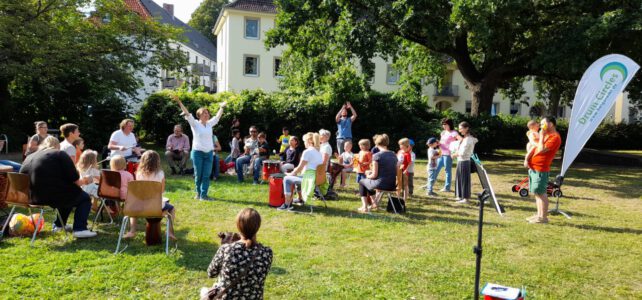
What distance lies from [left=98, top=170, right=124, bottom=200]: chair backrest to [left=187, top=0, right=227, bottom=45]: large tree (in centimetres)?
6222

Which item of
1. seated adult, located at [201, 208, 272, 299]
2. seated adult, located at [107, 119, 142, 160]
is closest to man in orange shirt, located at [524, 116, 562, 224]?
seated adult, located at [201, 208, 272, 299]

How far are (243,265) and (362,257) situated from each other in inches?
113

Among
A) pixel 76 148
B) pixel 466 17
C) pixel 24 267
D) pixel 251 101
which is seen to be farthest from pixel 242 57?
pixel 24 267

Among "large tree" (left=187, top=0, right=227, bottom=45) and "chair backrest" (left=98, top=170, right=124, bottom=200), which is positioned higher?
"large tree" (left=187, top=0, right=227, bottom=45)

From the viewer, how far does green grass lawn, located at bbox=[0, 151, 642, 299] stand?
512 centimetres

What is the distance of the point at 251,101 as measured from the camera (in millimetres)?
21156

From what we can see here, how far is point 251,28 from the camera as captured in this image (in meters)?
40.5

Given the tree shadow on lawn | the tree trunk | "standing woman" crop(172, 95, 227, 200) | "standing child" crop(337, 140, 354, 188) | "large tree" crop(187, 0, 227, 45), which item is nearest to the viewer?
the tree shadow on lawn

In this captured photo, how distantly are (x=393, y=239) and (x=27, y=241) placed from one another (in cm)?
489

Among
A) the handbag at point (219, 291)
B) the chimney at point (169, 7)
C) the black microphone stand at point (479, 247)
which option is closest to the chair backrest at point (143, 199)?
the handbag at point (219, 291)

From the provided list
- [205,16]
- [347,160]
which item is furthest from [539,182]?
[205,16]

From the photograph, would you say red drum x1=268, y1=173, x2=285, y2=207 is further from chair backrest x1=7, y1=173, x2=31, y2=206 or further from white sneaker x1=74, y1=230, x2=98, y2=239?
chair backrest x1=7, y1=173, x2=31, y2=206

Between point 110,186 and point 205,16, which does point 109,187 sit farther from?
point 205,16

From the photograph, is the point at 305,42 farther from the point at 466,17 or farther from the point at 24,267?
the point at 24,267
